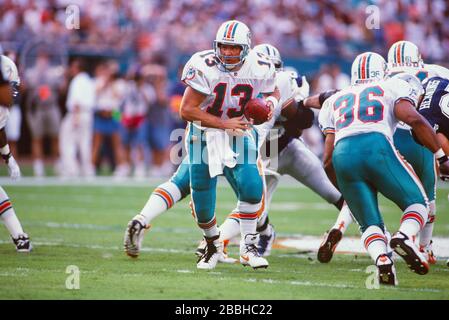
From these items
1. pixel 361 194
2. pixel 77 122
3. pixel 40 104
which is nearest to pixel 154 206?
pixel 361 194

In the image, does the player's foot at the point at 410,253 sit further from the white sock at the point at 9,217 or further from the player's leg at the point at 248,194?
the white sock at the point at 9,217

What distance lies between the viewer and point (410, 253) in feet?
17.7

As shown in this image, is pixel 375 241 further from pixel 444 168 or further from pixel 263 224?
pixel 263 224

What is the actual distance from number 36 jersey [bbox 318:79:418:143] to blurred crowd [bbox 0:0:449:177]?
8.13 m

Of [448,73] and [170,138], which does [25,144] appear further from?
[448,73]

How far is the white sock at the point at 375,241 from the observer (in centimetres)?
553

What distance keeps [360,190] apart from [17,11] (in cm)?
1186

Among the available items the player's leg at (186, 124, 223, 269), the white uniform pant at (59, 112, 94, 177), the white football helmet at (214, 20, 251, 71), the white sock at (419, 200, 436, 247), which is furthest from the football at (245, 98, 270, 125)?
the white uniform pant at (59, 112, 94, 177)

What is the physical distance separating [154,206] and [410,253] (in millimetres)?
2070

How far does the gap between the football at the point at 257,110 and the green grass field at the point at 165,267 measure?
1.09 metres

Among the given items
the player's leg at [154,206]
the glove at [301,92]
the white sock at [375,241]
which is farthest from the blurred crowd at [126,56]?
the white sock at [375,241]

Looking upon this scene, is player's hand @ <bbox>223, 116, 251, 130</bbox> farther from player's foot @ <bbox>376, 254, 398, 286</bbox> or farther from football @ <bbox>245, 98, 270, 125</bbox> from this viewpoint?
player's foot @ <bbox>376, 254, 398, 286</bbox>

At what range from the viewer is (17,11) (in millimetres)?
16125
